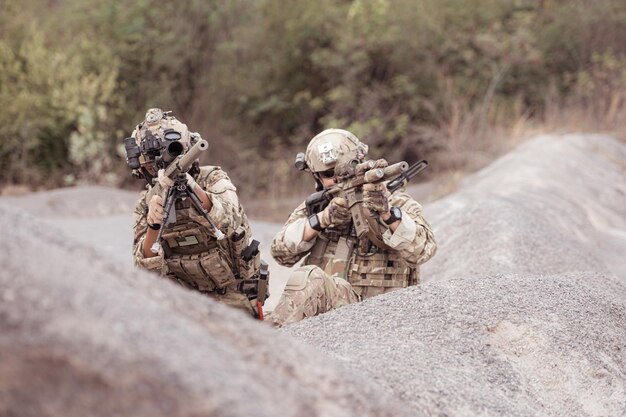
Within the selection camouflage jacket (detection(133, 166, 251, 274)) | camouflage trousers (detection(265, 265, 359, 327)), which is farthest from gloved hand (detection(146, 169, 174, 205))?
camouflage trousers (detection(265, 265, 359, 327))

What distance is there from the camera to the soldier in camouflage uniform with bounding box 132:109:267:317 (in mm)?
4930

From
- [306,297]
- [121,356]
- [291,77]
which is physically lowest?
[121,356]

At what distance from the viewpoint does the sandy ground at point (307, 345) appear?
2.14 meters

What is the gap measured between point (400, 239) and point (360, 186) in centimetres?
38

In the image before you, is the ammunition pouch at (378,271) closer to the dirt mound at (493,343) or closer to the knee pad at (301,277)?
the knee pad at (301,277)

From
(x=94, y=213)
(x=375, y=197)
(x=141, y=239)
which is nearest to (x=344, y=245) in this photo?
(x=375, y=197)

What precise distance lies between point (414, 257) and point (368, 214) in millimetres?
380

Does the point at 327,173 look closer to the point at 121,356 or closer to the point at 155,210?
the point at 155,210

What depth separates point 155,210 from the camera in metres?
4.80

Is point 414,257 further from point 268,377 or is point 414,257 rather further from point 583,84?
point 583,84

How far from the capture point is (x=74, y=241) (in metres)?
2.80

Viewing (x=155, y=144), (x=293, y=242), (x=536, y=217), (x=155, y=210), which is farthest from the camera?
(x=536, y=217)

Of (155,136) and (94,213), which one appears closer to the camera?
(155,136)

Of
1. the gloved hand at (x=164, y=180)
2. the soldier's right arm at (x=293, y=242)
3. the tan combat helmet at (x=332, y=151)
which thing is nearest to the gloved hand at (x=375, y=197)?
the tan combat helmet at (x=332, y=151)
